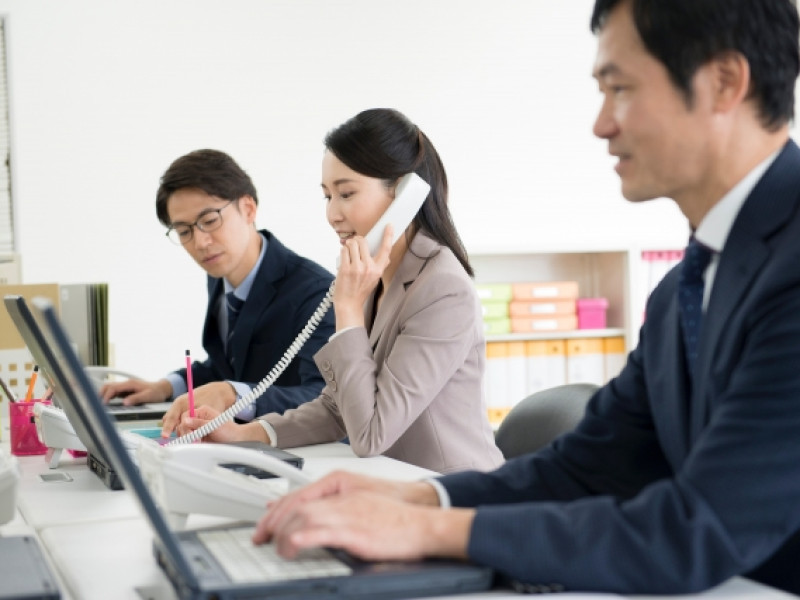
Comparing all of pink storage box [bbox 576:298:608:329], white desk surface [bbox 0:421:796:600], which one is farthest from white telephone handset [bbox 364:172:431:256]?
pink storage box [bbox 576:298:608:329]

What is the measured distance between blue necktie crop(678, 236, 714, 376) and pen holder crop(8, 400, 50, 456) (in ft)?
4.80

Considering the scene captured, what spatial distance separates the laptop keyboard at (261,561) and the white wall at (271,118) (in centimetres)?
354

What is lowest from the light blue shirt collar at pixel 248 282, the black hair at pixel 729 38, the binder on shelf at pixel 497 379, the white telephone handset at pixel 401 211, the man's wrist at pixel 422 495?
the binder on shelf at pixel 497 379

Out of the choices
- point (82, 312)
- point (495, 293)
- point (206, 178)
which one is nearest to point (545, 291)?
point (495, 293)

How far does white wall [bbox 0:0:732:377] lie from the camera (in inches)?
175

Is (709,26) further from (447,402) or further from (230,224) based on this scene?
(230,224)

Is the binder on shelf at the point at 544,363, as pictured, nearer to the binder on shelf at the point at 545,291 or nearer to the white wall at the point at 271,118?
the binder on shelf at the point at 545,291

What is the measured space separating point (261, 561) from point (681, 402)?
0.51 meters

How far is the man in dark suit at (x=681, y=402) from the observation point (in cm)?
100

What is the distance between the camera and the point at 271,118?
4656mm

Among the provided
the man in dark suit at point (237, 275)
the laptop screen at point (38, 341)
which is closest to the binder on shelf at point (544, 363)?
the man in dark suit at point (237, 275)

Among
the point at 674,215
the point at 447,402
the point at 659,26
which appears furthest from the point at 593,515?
the point at 674,215

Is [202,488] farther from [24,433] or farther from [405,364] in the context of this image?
[24,433]

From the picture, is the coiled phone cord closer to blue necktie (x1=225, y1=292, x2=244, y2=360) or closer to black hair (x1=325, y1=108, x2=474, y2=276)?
black hair (x1=325, y1=108, x2=474, y2=276)
